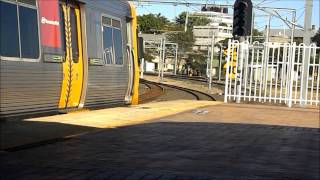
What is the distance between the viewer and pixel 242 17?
1694 centimetres

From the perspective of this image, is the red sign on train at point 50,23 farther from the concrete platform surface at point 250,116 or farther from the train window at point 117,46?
the train window at point 117,46

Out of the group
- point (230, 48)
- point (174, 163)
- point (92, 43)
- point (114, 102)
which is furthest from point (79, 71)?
point (230, 48)

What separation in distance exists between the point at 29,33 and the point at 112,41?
4590mm

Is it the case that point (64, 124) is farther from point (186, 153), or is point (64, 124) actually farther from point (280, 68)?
point (280, 68)

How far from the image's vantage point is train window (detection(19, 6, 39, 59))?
1070 centimetres

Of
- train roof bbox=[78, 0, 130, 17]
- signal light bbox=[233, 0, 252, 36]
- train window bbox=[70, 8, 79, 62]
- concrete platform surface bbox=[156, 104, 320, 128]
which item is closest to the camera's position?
train window bbox=[70, 8, 79, 62]

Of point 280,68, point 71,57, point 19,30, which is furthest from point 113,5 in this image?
point 280,68

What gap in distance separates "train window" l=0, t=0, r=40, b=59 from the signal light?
7171 mm

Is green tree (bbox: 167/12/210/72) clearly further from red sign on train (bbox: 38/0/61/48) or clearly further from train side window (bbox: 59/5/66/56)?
red sign on train (bbox: 38/0/61/48)

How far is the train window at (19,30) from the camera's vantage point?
1013 cm

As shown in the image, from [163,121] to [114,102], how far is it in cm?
300

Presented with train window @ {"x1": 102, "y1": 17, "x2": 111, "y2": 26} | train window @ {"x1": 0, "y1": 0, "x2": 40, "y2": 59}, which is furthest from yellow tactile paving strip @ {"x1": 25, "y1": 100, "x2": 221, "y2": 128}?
train window @ {"x1": 102, "y1": 17, "x2": 111, "y2": 26}

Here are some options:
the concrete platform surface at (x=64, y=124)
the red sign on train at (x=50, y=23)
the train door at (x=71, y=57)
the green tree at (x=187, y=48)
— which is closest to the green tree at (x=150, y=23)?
the green tree at (x=187, y=48)

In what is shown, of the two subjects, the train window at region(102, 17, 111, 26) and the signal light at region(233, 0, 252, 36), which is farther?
the signal light at region(233, 0, 252, 36)
